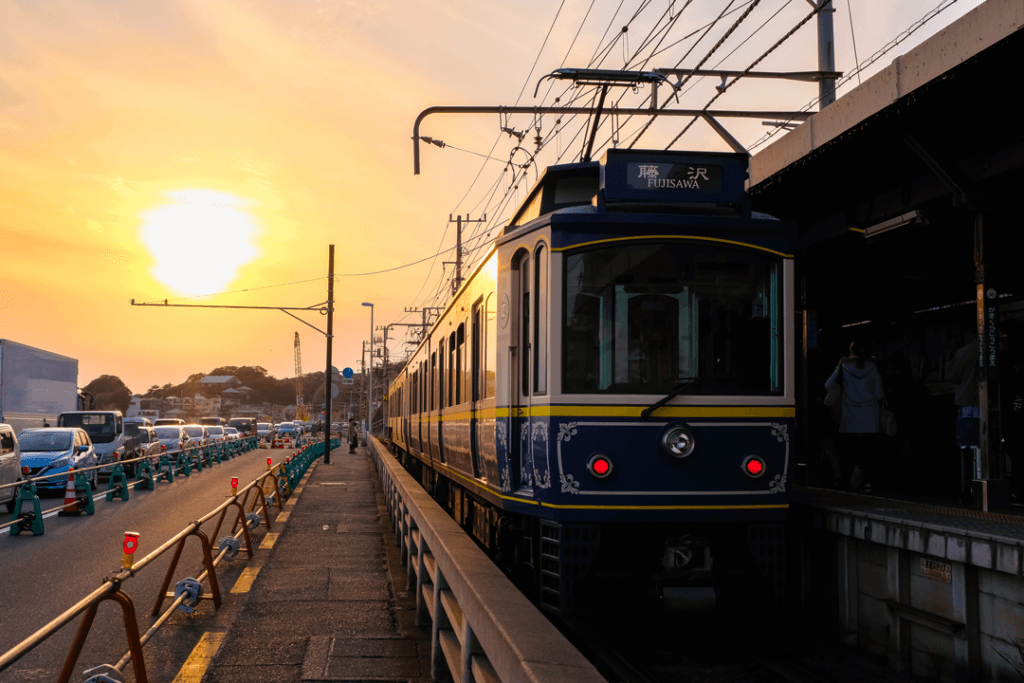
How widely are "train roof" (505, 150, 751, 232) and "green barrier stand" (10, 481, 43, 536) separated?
34.8 feet

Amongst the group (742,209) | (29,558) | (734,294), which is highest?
(742,209)

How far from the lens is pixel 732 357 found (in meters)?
7.12

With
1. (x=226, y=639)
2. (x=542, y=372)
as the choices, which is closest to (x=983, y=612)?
(x=542, y=372)

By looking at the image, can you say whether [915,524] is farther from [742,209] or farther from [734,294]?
[742,209]

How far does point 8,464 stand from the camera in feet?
52.6

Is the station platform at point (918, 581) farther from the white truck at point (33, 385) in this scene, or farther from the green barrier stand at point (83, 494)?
the white truck at point (33, 385)

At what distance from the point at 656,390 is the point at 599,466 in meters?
0.70

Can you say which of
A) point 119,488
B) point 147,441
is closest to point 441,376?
point 119,488

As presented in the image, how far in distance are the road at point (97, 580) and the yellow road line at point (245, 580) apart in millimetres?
101

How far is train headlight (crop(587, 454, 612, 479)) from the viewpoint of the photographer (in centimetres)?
681

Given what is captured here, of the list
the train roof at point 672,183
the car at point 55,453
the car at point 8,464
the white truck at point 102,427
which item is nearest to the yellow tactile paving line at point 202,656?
the train roof at point 672,183

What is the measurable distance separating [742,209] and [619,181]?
1.01 meters

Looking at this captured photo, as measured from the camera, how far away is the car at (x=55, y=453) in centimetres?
2042

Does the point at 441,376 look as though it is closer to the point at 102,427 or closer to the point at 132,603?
the point at 132,603
